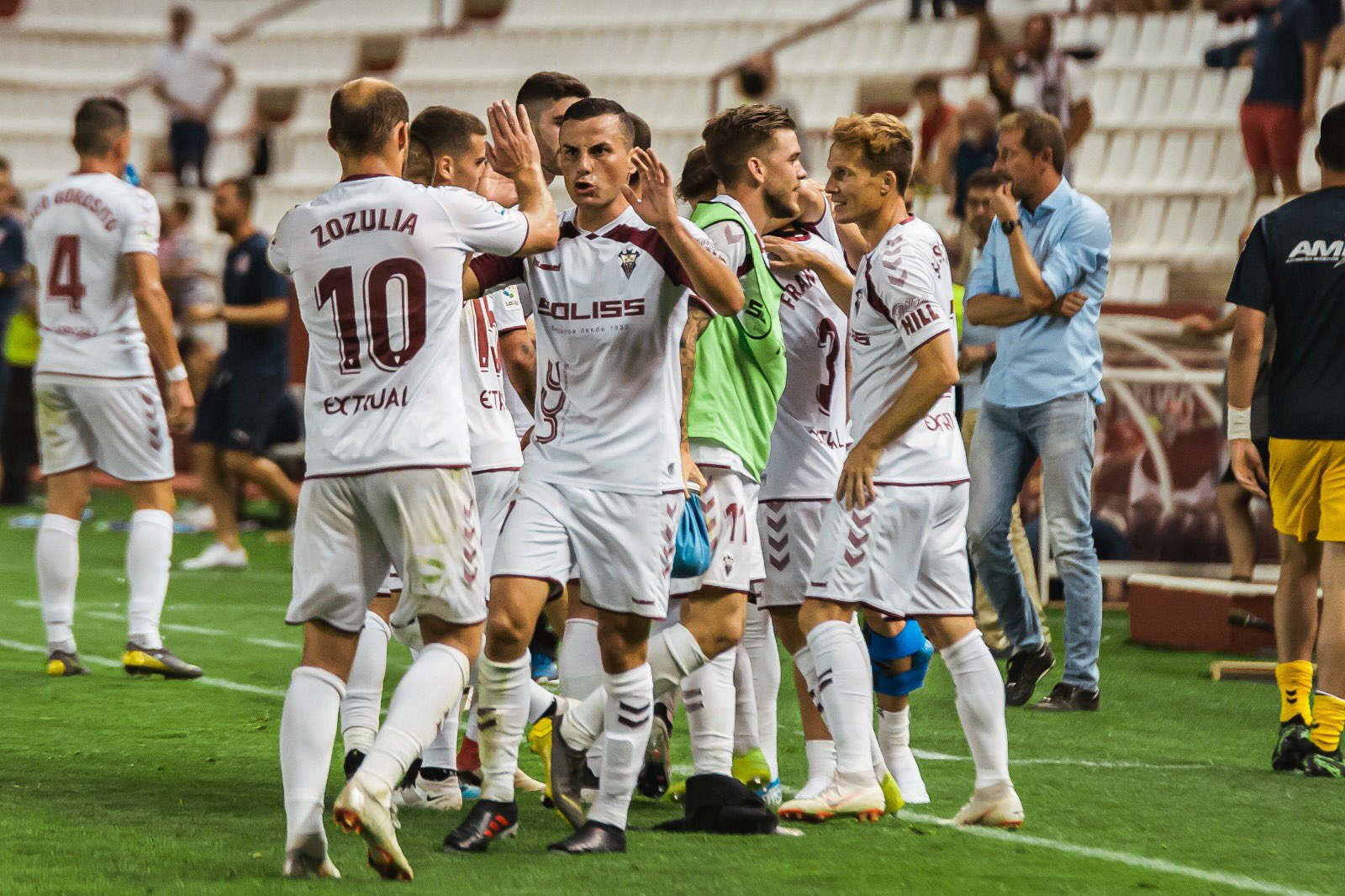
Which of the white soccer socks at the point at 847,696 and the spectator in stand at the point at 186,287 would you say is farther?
the spectator in stand at the point at 186,287

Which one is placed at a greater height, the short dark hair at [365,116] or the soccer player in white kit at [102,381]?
the short dark hair at [365,116]

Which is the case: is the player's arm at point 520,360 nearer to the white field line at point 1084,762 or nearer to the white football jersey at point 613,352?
the white football jersey at point 613,352

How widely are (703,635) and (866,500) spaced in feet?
2.02

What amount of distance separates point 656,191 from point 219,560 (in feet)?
29.4

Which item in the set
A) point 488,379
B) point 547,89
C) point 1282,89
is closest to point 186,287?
point 1282,89

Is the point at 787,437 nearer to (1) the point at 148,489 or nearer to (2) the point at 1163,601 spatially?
(1) the point at 148,489

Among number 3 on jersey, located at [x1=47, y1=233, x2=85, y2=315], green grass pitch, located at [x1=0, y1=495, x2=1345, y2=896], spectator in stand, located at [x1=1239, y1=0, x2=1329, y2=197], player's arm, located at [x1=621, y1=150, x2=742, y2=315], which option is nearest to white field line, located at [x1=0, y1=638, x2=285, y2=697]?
green grass pitch, located at [x1=0, y1=495, x2=1345, y2=896]

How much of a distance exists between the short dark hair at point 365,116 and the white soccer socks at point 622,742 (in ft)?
5.04

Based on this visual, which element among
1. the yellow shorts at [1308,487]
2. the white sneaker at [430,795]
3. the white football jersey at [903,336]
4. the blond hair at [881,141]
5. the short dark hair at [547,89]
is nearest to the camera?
the white football jersey at [903,336]

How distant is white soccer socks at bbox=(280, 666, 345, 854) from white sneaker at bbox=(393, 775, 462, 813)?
1.02 metres

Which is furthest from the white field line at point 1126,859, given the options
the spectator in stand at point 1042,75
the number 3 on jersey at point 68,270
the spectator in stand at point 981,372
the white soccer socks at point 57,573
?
the spectator in stand at point 1042,75

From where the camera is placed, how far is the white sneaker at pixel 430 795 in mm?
5770

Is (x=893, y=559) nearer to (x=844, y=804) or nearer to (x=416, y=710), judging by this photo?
(x=844, y=804)

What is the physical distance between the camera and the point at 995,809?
5.43 meters
